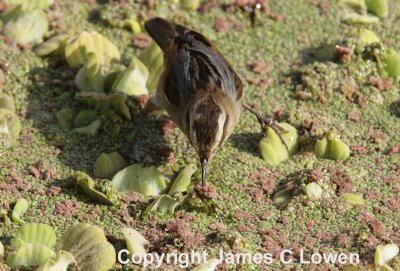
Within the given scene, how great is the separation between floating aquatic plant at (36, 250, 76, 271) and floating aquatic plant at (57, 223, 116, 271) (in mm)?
121

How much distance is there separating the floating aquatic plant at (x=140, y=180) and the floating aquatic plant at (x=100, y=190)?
184 mm

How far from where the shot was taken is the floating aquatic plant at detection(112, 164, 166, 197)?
591 cm

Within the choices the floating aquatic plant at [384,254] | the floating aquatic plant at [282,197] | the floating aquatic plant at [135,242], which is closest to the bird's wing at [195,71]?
the floating aquatic plant at [282,197]

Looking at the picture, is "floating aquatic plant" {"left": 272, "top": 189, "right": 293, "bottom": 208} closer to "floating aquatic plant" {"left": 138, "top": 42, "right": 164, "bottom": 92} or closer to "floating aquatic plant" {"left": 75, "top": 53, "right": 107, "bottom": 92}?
"floating aquatic plant" {"left": 138, "top": 42, "right": 164, "bottom": 92}

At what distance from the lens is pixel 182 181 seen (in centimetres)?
595

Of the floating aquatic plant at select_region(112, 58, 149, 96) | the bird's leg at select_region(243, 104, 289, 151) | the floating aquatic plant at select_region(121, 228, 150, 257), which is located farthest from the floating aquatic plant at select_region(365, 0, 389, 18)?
the floating aquatic plant at select_region(121, 228, 150, 257)

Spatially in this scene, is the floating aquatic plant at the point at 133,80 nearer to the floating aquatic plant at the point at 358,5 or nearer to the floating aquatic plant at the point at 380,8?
the floating aquatic plant at the point at 358,5

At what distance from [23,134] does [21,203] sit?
3.47 feet

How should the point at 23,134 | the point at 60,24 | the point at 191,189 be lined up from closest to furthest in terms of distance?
the point at 191,189 → the point at 23,134 → the point at 60,24

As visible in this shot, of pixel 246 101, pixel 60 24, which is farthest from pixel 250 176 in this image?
pixel 60 24

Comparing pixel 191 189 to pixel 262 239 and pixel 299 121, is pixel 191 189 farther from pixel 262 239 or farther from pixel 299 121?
pixel 299 121

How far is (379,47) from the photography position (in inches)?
279

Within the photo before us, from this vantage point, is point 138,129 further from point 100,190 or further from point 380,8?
point 380,8

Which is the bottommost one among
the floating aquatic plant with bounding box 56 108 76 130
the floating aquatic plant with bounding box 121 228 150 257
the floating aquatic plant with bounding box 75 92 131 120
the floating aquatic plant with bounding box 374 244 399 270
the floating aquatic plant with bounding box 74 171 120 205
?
the floating aquatic plant with bounding box 56 108 76 130
